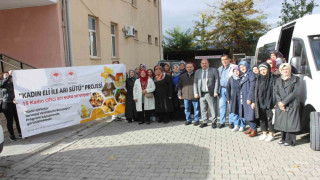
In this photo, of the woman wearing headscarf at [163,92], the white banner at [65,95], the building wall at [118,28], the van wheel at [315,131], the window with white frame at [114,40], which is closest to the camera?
the van wheel at [315,131]

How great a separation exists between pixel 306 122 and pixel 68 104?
18.6ft

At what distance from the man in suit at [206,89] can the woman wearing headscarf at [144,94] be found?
141 centimetres

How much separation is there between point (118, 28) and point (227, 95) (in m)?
9.98

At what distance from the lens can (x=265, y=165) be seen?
14.8ft

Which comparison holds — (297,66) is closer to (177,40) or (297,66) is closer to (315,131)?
(315,131)

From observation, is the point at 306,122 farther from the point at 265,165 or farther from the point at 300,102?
the point at 265,165

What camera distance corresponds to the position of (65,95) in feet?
23.1

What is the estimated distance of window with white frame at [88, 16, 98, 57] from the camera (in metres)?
12.6

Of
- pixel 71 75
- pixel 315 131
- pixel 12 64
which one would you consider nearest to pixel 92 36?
pixel 12 64

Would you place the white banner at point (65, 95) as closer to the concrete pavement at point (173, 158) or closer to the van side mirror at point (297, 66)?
the concrete pavement at point (173, 158)

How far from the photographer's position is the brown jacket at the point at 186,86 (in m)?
7.47

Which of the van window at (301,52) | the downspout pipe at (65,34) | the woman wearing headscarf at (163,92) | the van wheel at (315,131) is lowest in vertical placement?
the van wheel at (315,131)

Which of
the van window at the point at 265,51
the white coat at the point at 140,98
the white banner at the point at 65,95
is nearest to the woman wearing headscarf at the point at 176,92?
the white coat at the point at 140,98

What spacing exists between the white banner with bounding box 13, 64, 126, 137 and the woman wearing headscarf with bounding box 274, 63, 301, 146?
470 centimetres
